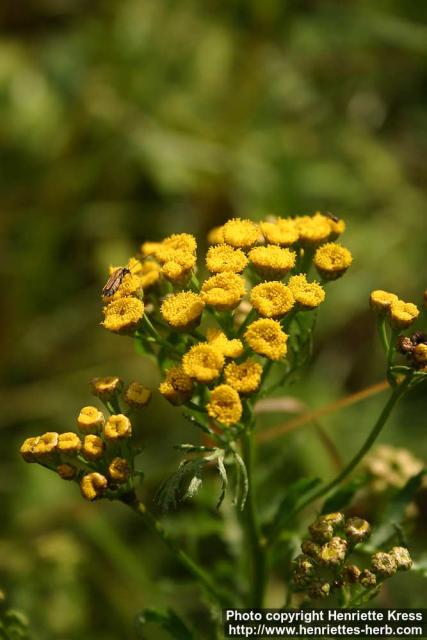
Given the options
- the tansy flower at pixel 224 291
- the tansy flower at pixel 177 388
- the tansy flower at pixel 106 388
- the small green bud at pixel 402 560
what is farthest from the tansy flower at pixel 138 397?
the small green bud at pixel 402 560

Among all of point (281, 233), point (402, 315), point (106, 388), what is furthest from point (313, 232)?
point (106, 388)

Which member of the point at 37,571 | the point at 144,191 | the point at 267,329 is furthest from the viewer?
the point at 144,191

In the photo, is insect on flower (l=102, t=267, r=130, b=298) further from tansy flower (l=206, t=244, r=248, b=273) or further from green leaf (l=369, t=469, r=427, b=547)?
green leaf (l=369, t=469, r=427, b=547)

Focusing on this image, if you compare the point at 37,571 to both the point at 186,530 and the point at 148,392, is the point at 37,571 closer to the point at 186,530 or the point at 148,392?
the point at 186,530

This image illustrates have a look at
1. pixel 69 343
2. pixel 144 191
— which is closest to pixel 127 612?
pixel 69 343

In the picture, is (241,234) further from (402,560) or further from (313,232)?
(402,560)

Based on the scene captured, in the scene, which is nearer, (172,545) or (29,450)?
(29,450)

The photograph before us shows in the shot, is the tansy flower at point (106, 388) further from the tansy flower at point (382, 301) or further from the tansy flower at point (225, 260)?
the tansy flower at point (382, 301)
